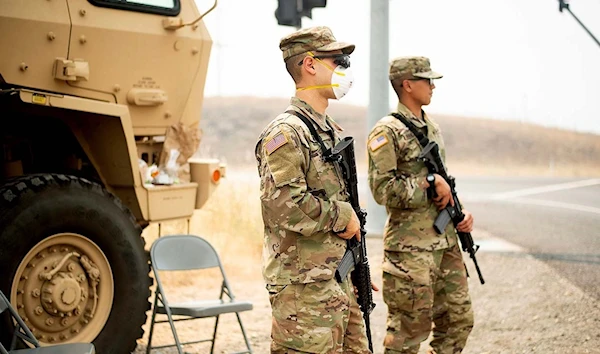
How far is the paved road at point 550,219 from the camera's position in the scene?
10575 millimetres

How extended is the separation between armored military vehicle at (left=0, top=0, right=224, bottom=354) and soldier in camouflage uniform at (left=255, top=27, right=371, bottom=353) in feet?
5.68

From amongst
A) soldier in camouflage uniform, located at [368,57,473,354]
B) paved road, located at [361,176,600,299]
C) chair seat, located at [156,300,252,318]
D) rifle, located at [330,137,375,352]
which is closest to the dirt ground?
paved road, located at [361,176,600,299]

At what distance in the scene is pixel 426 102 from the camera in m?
5.74

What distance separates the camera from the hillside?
5094 cm

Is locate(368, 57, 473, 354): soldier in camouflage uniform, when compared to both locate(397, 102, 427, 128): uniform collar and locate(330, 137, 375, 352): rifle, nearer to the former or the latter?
locate(397, 102, 427, 128): uniform collar

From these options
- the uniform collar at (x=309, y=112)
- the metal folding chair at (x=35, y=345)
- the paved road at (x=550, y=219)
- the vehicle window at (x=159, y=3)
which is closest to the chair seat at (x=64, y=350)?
the metal folding chair at (x=35, y=345)

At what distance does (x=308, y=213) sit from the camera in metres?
3.91

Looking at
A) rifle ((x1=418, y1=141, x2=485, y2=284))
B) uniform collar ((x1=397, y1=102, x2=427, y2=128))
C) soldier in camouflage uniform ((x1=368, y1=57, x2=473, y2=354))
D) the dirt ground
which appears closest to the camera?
soldier in camouflage uniform ((x1=368, y1=57, x2=473, y2=354))

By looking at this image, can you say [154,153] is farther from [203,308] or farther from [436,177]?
[436,177]

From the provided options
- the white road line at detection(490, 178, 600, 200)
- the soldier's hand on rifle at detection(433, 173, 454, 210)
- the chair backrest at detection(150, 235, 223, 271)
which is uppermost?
the soldier's hand on rifle at detection(433, 173, 454, 210)

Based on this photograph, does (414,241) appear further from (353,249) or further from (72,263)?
(72,263)

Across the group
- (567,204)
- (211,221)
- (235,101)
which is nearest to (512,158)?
(235,101)

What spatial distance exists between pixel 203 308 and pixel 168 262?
0.54 m

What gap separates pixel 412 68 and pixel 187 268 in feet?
6.86
